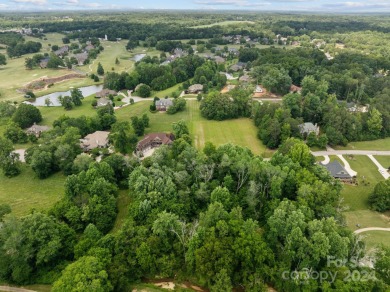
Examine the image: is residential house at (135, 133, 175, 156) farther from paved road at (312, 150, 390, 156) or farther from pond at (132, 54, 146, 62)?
pond at (132, 54, 146, 62)

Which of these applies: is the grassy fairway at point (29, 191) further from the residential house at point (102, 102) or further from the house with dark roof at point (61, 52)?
the house with dark roof at point (61, 52)

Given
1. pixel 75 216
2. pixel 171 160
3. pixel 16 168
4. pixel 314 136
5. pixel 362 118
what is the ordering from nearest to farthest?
1. pixel 75 216
2. pixel 171 160
3. pixel 16 168
4. pixel 314 136
5. pixel 362 118

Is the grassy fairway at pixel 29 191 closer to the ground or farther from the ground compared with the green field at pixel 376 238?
farther from the ground

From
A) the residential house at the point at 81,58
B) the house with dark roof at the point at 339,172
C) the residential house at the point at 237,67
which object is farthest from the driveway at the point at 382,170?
the residential house at the point at 81,58

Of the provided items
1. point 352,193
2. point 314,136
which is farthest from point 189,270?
point 314,136

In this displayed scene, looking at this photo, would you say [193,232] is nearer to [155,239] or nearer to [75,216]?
[155,239]

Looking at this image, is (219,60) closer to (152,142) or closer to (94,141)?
(152,142)

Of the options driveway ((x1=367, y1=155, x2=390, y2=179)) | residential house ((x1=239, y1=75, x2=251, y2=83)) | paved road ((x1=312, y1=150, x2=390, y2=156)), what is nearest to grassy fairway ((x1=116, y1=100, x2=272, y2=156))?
paved road ((x1=312, y1=150, x2=390, y2=156))

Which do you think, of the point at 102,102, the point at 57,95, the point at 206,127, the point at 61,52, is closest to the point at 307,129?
the point at 206,127
